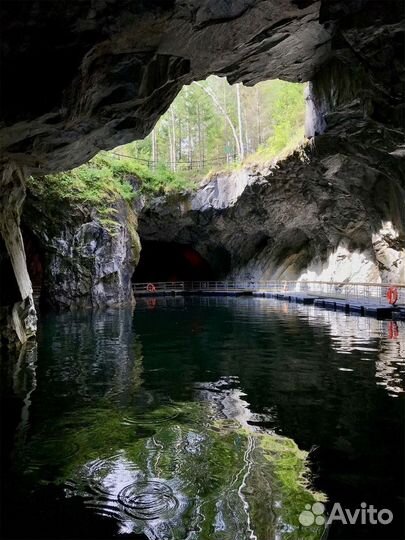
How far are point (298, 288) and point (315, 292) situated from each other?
17.3ft

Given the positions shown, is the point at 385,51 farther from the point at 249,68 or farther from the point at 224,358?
the point at 224,358

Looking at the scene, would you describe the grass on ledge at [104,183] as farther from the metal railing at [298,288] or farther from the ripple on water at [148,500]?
the ripple on water at [148,500]

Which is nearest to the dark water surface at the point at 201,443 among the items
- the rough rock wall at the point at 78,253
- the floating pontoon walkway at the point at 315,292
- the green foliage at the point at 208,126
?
the floating pontoon walkway at the point at 315,292

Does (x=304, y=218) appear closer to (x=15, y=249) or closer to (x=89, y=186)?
(x=89, y=186)

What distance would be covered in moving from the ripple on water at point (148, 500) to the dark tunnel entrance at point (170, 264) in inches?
1662

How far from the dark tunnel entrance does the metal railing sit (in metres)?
3.38

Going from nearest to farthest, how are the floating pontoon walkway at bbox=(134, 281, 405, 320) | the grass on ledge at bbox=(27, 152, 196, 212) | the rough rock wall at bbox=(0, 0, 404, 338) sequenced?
1. the rough rock wall at bbox=(0, 0, 404, 338)
2. the floating pontoon walkway at bbox=(134, 281, 405, 320)
3. the grass on ledge at bbox=(27, 152, 196, 212)

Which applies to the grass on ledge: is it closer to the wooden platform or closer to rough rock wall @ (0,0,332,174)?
the wooden platform

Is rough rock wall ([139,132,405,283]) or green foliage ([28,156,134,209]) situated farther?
green foliage ([28,156,134,209])

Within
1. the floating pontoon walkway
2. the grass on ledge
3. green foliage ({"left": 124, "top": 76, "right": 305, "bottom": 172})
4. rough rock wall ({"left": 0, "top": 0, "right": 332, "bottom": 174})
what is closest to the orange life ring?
the floating pontoon walkway

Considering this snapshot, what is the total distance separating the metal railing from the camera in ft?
84.0

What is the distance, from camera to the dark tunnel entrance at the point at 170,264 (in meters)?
47.4

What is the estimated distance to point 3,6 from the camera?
5805 mm

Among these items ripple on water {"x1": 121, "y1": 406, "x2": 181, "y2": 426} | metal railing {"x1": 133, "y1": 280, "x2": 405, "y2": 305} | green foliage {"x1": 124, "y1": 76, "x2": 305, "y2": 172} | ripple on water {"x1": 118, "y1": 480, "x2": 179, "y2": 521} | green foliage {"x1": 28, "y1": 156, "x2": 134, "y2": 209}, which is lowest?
ripple on water {"x1": 121, "y1": 406, "x2": 181, "y2": 426}
